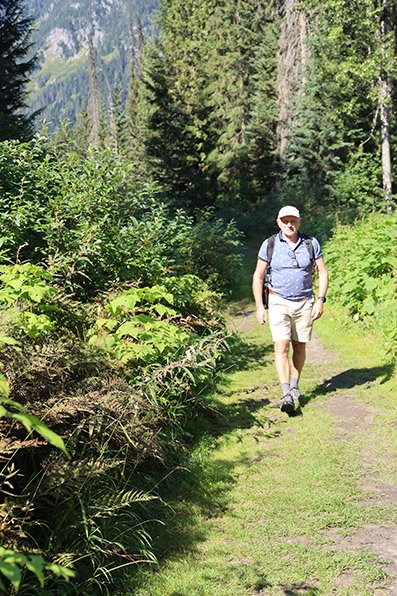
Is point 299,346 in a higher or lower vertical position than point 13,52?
lower

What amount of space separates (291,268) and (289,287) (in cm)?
21

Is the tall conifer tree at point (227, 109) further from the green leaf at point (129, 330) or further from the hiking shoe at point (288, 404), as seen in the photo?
the green leaf at point (129, 330)

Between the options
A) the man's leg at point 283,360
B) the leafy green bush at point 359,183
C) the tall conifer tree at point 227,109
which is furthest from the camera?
the tall conifer tree at point 227,109

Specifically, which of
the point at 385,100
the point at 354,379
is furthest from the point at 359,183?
the point at 354,379

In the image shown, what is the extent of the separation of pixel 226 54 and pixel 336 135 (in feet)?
45.8

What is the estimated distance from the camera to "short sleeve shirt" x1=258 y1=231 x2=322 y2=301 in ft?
17.5

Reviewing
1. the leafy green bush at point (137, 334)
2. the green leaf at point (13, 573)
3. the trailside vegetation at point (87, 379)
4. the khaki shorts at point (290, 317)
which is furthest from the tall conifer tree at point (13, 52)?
the green leaf at point (13, 573)

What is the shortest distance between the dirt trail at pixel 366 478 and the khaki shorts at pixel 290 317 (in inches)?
35.2

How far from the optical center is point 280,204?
992 inches

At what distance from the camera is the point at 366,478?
392 cm

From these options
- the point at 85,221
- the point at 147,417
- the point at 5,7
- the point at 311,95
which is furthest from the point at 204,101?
the point at 147,417

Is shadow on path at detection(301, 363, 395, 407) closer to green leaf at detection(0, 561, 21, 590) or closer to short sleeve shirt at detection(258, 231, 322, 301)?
short sleeve shirt at detection(258, 231, 322, 301)

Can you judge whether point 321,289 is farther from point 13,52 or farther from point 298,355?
point 13,52

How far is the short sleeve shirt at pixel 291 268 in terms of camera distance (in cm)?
533
